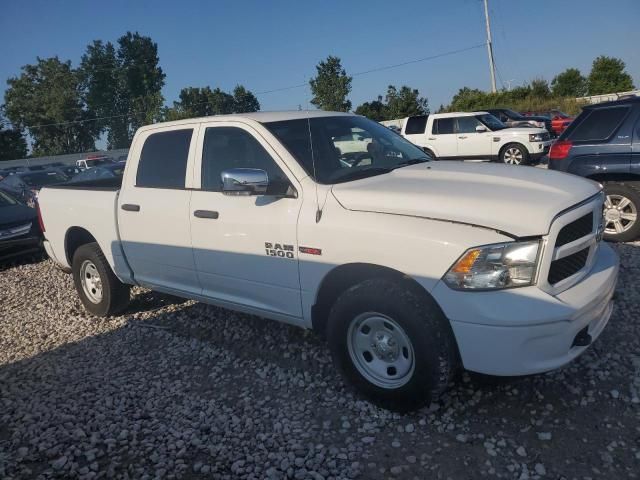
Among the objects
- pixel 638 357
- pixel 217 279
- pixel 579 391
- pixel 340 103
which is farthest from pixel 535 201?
pixel 340 103

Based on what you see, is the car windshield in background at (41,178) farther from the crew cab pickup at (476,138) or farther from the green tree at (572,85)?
the green tree at (572,85)

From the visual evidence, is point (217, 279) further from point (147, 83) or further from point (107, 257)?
point (147, 83)

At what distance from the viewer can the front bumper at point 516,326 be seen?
255 cm

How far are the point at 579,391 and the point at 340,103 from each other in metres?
38.3

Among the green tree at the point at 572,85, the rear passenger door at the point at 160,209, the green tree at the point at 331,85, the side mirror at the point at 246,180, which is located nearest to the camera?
the side mirror at the point at 246,180

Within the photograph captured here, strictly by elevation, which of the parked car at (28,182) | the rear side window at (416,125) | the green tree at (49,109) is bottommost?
the parked car at (28,182)

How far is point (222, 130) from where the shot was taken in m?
4.04

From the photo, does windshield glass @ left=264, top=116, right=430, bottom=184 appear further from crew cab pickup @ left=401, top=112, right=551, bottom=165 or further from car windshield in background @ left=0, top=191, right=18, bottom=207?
crew cab pickup @ left=401, top=112, right=551, bottom=165

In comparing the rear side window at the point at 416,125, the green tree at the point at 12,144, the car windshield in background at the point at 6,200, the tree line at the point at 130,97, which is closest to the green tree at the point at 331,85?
the tree line at the point at 130,97

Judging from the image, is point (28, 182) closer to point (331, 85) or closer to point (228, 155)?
point (228, 155)

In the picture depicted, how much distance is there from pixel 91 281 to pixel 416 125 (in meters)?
12.9

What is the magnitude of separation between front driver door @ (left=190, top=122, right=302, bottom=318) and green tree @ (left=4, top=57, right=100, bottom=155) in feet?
→ 249

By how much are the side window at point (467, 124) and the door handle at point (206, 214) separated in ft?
Result: 42.9

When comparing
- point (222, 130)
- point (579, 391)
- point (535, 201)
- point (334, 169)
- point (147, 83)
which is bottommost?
point (579, 391)
